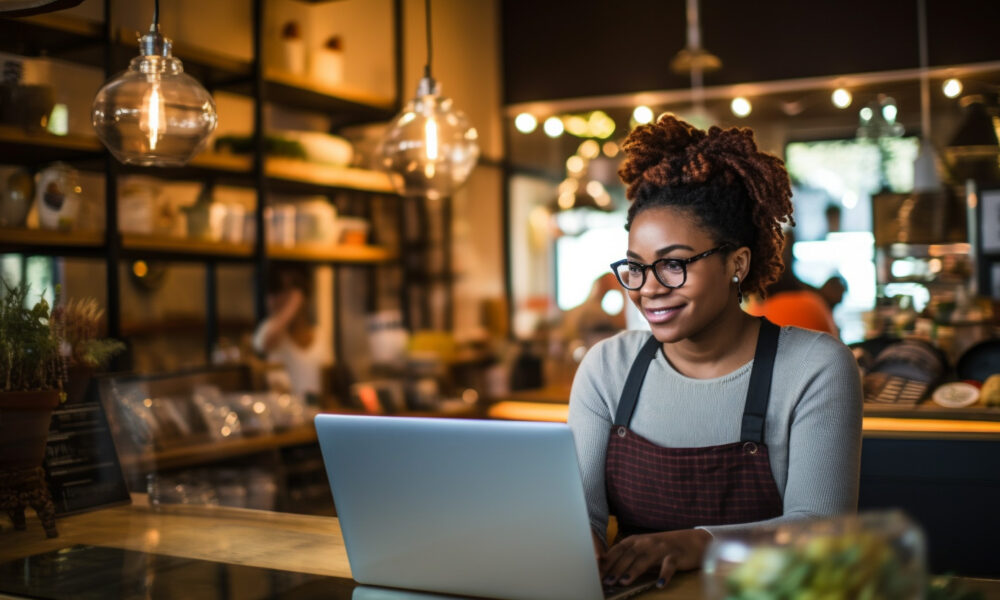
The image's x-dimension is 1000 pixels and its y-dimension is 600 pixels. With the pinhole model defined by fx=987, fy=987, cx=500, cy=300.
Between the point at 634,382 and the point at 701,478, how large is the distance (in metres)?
0.22

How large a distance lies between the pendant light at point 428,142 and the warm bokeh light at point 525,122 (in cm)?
384

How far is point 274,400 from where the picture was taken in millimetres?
3639

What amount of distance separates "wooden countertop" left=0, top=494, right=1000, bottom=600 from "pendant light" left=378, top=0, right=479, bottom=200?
44.3 inches

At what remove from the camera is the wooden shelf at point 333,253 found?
4207mm

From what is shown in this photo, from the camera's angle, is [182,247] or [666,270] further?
[182,247]

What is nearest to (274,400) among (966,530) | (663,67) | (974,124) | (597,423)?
(597,423)

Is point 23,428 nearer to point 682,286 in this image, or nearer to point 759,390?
point 682,286

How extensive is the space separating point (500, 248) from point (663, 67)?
5.24ft

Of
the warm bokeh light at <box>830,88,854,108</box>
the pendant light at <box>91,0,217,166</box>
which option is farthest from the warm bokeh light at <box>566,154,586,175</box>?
the pendant light at <box>91,0,217,166</box>

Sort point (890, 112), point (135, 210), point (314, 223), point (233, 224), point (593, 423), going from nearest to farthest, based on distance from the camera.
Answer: point (593, 423) → point (135, 210) → point (233, 224) → point (314, 223) → point (890, 112)

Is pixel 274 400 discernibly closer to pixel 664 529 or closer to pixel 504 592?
pixel 664 529

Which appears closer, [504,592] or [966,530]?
[504,592]

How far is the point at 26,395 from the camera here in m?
Answer: 1.87

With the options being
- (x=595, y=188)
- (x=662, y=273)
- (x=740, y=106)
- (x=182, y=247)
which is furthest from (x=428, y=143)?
(x=740, y=106)
